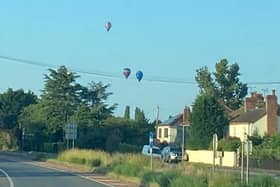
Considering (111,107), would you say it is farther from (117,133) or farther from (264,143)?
(264,143)

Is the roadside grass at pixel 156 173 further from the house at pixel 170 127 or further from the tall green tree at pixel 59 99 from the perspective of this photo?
the house at pixel 170 127

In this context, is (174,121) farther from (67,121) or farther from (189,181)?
(189,181)

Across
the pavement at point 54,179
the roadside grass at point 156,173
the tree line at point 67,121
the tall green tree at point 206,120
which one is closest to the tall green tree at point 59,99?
the tree line at point 67,121

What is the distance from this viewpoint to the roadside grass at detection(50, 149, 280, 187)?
Result: 96.1ft

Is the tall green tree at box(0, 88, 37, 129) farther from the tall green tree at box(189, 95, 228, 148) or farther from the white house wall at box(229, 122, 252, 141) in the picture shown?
the white house wall at box(229, 122, 252, 141)

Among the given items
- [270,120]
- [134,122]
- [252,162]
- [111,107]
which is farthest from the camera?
[111,107]

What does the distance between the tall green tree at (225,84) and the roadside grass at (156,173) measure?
62766 millimetres

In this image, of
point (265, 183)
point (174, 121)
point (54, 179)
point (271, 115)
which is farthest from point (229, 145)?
point (265, 183)

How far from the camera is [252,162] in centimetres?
7194

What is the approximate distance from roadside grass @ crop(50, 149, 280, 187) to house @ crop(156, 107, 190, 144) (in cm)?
5397

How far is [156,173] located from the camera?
38.1 meters

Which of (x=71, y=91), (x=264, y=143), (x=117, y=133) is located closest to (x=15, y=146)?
(x=71, y=91)

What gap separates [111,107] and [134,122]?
32.8 ft

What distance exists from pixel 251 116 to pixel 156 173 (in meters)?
58.1
